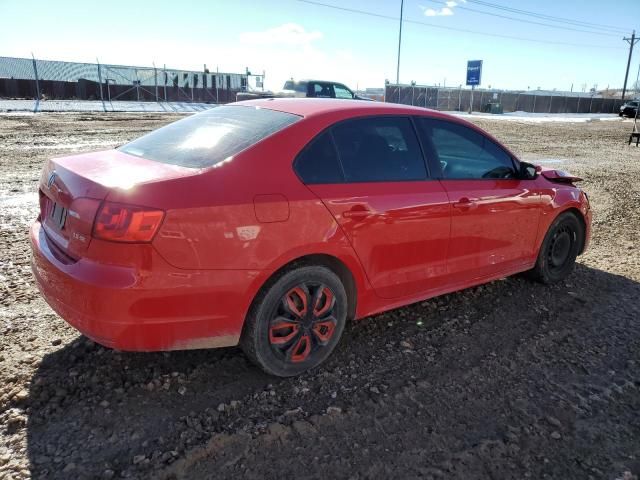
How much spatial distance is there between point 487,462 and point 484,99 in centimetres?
5331

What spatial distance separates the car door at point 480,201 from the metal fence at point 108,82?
1000 inches

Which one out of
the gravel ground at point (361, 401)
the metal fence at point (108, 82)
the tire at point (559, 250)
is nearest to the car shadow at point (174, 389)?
the gravel ground at point (361, 401)

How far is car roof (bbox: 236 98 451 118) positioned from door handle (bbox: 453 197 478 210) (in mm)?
669

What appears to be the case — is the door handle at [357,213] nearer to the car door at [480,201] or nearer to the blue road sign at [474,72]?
the car door at [480,201]

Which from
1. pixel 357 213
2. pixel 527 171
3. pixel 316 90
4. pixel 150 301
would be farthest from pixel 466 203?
pixel 316 90

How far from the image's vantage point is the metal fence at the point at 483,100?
47.0m

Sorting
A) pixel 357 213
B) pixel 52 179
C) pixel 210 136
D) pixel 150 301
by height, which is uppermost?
pixel 210 136

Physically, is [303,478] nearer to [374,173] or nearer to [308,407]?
[308,407]

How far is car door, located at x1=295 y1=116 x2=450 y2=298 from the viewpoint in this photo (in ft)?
9.79

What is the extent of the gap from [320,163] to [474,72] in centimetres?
5247

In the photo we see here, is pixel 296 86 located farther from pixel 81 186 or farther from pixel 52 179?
pixel 81 186

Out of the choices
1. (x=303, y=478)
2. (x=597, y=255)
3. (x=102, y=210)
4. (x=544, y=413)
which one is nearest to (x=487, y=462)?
(x=544, y=413)

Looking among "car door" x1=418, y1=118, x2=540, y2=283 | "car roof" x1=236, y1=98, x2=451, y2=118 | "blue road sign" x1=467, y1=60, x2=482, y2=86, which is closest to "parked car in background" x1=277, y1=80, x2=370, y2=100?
"car door" x1=418, y1=118, x2=540, y2=283

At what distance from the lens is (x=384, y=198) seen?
3.16 metres
